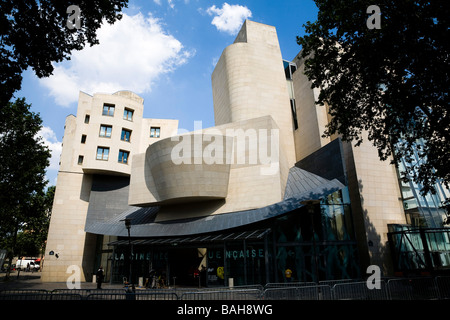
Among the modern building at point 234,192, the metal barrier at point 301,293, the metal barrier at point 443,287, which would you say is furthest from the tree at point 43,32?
the metal barrier at point 443,287

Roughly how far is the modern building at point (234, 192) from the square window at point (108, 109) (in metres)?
0.18

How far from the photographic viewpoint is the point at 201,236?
74.5 ft

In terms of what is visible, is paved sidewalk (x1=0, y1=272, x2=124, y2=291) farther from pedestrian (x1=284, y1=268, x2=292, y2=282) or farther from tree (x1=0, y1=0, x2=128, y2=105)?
tree (x1=0, y1=0, x2=128, y2=105)

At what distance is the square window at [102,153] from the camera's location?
35019 millimetres

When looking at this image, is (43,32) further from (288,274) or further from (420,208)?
(420,208)

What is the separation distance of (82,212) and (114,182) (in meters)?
5.58

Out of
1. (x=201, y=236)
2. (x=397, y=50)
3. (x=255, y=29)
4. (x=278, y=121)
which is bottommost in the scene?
(x=201, y=236)

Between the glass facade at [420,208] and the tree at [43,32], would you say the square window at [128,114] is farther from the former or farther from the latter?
the glass facade at [420,208]

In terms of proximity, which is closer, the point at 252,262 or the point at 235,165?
the point at 252,262

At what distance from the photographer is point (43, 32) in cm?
1200

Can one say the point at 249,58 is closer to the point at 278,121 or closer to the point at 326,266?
the point at 278,121

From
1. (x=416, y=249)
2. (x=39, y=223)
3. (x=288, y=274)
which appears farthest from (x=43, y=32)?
(x=39, y=223)

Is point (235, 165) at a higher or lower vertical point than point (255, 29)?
lower
